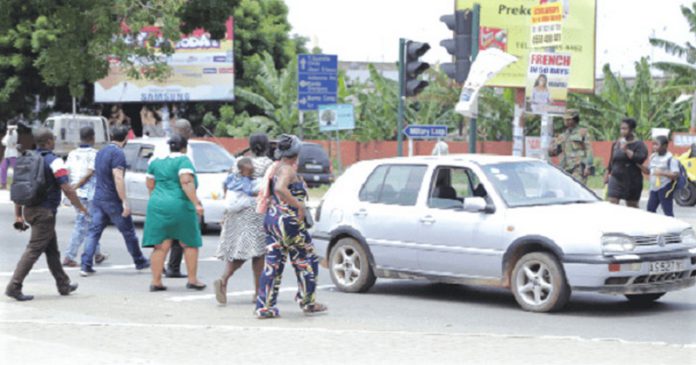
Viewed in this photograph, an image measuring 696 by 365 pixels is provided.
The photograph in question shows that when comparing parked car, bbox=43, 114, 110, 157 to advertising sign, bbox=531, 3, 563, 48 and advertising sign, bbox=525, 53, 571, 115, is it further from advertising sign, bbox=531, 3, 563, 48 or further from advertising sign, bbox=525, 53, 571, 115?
advertising sign, bbox=525, 53, 571, 115

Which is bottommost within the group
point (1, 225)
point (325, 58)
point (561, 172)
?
point (1, 225)

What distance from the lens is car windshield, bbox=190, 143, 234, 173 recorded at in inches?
813

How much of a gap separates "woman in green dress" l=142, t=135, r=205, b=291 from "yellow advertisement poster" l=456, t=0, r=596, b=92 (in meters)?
28.8

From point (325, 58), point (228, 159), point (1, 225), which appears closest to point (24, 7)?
point (325, 58)

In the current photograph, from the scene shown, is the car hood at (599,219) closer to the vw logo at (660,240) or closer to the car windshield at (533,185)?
the vw logo at (660,240)

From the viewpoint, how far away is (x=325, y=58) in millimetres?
31688

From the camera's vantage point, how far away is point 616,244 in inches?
436

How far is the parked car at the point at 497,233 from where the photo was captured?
440 inches

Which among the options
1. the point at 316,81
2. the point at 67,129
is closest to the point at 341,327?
the point at 316,81

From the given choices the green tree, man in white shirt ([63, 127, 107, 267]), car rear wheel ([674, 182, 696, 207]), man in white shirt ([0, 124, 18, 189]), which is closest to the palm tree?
the green tree

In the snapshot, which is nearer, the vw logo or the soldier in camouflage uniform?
the vw logo

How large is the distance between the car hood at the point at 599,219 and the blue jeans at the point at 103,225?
16.5 feet

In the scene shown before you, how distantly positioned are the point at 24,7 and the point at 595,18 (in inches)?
746

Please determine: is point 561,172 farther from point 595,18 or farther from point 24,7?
point 595,18
